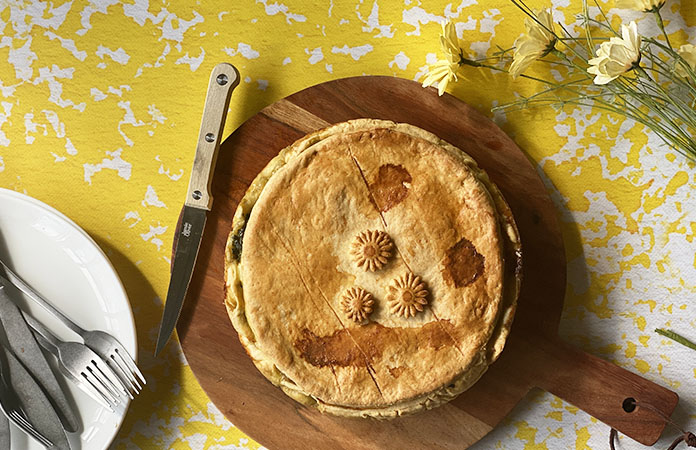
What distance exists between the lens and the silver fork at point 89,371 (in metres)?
2.21

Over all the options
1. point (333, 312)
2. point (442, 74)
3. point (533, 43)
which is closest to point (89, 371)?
point (333, 312)

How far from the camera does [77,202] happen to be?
2346mm

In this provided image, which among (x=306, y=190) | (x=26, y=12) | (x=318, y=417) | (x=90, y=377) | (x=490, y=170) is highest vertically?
(x=490, y=170)

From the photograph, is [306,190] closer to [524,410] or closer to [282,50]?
[282,50]

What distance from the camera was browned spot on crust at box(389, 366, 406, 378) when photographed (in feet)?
6.49

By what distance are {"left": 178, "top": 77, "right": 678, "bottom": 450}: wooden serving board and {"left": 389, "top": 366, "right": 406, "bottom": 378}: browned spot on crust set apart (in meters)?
0.28

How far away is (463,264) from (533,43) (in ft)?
2.41

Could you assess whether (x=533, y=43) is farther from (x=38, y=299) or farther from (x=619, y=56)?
(x=38, y=299)

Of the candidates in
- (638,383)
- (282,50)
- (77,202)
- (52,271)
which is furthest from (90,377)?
(638,383)

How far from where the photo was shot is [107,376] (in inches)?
87.1

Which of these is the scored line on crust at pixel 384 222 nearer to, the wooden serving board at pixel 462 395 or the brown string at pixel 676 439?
the wooden serving board at pixel 462 395

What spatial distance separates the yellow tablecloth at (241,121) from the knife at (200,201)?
152 millimetres

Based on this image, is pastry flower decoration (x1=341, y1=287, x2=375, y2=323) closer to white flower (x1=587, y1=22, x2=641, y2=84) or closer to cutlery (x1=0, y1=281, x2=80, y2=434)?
white flower (x1=587, y1=22, x2=641, y2=84)

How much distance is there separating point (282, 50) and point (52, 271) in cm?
111
